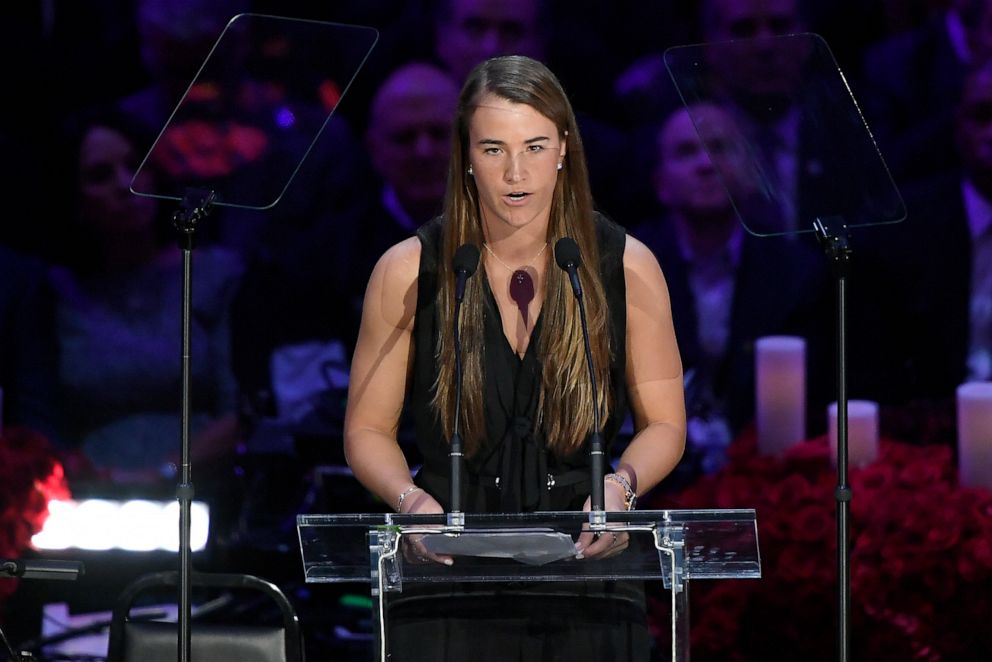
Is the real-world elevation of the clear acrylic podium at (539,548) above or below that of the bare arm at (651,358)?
below

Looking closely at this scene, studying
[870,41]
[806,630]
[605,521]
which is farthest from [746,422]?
[605,521]

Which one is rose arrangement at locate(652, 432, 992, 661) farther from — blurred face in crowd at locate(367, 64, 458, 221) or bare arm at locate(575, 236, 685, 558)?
Result: blurred face in crowd at locate(367, 64, 458, 221)

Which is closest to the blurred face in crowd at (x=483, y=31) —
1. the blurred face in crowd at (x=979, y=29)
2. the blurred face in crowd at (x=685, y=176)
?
the blurred face in crowd at (x=685, y=176)

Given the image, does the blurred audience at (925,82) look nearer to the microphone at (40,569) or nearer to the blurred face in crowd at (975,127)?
the blurred face in crowd at (975,127)

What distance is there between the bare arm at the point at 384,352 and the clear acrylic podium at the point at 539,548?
0.58 metres

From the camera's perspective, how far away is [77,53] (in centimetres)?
489

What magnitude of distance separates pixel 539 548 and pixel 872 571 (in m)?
1.91

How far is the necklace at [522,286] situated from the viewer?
280 cm

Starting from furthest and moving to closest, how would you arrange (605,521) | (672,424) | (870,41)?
(870,41)
(672,424)
(605,521)

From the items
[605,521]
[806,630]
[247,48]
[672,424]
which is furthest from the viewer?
[806,630]

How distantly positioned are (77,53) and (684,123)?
204 cm

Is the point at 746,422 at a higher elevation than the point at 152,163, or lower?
lower

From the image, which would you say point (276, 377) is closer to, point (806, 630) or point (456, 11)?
point (456, 11)

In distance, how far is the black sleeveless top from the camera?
2676mm
